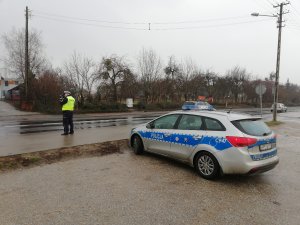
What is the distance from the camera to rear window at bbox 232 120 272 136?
5.38 metres

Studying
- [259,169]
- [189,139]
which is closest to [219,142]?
[189,139]

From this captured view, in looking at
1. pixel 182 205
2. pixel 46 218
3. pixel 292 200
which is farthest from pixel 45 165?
pixel 292 200

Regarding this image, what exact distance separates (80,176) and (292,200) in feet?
13.4

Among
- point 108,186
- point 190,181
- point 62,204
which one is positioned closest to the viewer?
point 62,204

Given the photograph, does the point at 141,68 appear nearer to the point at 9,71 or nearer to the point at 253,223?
the point at 9,71

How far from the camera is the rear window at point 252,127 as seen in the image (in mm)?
5379

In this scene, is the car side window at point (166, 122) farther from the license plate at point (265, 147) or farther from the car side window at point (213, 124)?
the license plate at point (265, 147)

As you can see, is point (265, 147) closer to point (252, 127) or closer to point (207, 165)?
point (252, 127)

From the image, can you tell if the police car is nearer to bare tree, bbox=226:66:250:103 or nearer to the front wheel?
the front wheel

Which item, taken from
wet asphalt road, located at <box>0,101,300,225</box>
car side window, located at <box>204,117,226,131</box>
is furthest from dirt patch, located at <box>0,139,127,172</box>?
car side window, located at <box>204,117,226,131</box>

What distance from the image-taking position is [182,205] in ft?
13.9

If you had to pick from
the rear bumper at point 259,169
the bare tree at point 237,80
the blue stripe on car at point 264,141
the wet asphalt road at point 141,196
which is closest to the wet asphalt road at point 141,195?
the wet asphalt road at point 141,196

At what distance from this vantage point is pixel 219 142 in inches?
209

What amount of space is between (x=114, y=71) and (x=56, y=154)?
80.6ft
